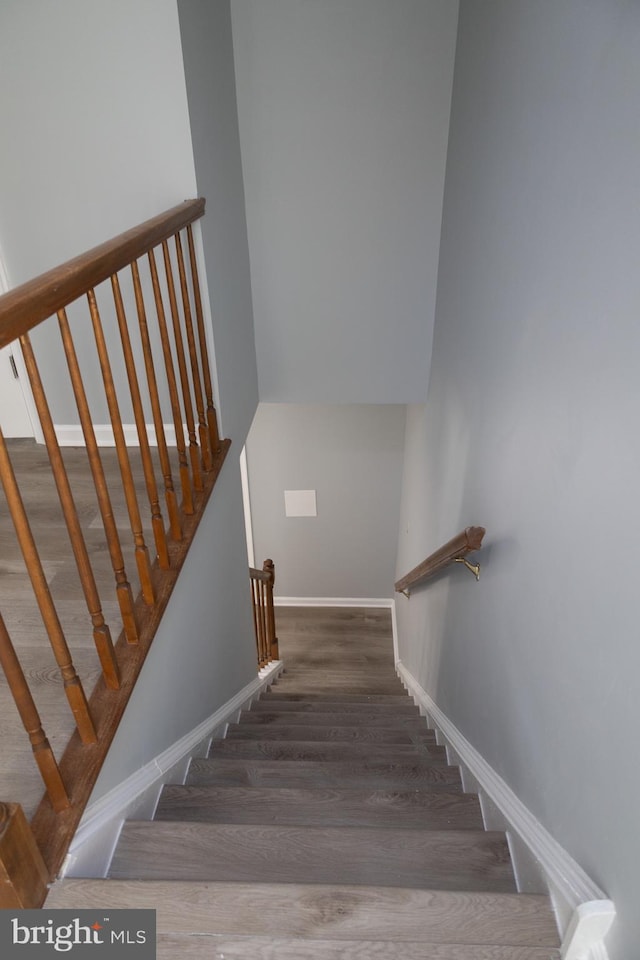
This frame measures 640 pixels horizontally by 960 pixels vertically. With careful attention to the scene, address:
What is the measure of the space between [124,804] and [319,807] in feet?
1.87

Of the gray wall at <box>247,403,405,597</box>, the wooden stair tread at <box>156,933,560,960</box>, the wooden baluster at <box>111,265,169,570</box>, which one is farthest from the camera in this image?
the gray wall at <box>247,403,405,597</box>

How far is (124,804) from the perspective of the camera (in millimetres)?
1555

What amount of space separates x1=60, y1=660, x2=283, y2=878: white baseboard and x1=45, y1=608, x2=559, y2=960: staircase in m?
0.04

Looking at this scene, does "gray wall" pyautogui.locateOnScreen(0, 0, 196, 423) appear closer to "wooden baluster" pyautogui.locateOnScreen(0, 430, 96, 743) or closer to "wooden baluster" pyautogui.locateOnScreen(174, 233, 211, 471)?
"wooden baluster" pyautogui.locateOnScreen(174, 233, 211, 471)

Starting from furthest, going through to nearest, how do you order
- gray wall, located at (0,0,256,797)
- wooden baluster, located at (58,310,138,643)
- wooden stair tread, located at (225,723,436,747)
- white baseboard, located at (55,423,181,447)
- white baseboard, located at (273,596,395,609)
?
1. white baseboard, located at (273,596,395,609)
2. white baseboard, located at (55,423,181,447)
3. wooden stair tread, located at (225,723,436,747)
4. gray wall, located at (0,0,256,797)
5. wooden baluster, located at (58,310,138,643)

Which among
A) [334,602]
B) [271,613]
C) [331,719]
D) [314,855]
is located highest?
[314,855]

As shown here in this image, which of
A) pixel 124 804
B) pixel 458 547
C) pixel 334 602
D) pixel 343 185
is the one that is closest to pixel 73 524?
pixel 124 804

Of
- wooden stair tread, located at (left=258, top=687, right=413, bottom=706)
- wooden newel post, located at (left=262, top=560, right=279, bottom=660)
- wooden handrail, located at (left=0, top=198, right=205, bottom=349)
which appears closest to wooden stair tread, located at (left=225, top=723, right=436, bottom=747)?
wooden stair tread, located at (left=258, top=687, right=413, bottom=706)

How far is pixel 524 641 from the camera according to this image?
1607 millimetres

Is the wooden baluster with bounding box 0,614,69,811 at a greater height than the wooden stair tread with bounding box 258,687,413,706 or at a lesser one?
greater

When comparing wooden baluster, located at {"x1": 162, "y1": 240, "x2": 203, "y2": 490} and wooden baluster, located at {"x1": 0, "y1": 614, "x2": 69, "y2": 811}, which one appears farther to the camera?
wooden baluster, located at {"x1": 162, "y1": 240, "x2": 203, "y2": 490}

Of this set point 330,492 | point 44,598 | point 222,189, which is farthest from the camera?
point 330,492

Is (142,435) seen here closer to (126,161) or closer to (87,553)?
(87,553)

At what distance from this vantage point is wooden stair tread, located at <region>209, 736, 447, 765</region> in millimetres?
2377
